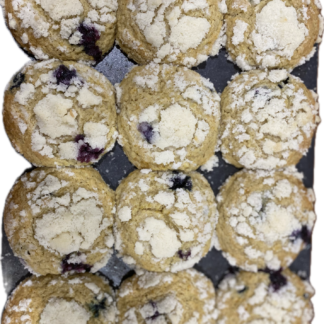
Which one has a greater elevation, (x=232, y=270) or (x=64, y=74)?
(x=64, y=74)

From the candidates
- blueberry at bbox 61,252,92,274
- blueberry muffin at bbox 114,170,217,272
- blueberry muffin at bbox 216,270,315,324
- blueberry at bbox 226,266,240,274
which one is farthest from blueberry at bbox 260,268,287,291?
blueberry at bbox 61,252,92,274

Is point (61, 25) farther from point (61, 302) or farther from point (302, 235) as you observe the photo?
point (302, 235)

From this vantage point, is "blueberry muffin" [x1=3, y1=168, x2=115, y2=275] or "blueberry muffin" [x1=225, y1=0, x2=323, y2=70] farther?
"blueberry muffin" [x1=225, y1=0, x2=323, y2=70]

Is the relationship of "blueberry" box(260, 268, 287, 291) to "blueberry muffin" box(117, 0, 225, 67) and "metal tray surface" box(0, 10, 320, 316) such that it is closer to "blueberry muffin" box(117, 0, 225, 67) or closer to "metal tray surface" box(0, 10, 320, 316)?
"metal tray surface" box(0, 10, 320, 316)

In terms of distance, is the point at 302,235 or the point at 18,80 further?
the point at 302,235

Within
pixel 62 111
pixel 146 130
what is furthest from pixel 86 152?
pixel 146 130

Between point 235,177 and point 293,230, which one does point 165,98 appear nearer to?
point 235,177

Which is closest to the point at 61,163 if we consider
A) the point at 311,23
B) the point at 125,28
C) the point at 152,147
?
the point at 152,147

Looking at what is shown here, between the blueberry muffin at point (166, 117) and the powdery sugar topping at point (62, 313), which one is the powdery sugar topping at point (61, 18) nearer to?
the blueberry muffin at point (166, 117)
